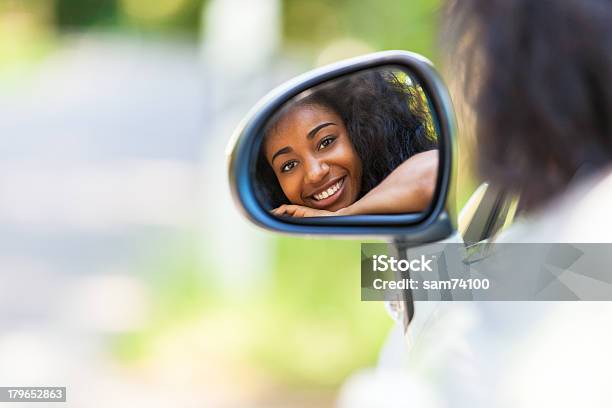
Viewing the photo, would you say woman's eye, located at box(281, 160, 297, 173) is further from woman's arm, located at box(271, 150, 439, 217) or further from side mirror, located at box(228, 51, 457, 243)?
woman's arm, located at box(271, 150, 439, 217)

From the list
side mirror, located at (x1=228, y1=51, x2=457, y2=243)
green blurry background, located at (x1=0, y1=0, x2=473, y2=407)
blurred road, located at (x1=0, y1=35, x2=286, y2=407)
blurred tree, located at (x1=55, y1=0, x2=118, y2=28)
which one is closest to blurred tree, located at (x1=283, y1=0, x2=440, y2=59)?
green blurry background, located at (x1=0, y1=0, x2=473, y2=407)

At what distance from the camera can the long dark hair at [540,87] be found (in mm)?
1433

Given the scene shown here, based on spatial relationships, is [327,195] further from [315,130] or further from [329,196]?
[315,130]

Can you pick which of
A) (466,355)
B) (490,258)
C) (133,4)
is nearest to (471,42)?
(490,258)

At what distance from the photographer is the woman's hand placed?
1735 millimetres

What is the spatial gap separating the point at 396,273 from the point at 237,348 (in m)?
4.15

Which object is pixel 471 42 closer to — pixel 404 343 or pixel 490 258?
pixel 490 258

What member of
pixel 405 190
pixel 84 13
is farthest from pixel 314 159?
pixel 84 13

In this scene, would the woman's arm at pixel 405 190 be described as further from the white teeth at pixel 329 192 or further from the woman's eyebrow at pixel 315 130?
the woman's eyebrow at pixel 315 130

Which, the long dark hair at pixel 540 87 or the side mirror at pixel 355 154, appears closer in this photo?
the long dark hair at pixel 540 87

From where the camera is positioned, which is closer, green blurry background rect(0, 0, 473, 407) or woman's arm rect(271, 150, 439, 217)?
woman's arm rect(271, 150, 439, 217)

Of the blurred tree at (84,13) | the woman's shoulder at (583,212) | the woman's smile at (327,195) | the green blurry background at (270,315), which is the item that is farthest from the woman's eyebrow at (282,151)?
the blurred tree at (84,13)

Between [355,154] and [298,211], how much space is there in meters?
0.16

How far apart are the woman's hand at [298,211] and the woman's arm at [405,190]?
0.04m
